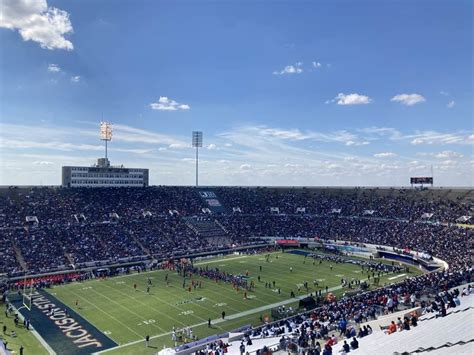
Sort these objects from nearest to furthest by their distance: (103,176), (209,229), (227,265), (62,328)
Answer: (62,328) < (227,265) < (209,229) < (103,176)

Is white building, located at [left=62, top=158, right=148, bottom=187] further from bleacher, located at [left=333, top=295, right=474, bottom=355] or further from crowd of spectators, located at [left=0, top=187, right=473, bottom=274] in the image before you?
bleacher, located at [left=333, top=295, right=474, bottom=355]

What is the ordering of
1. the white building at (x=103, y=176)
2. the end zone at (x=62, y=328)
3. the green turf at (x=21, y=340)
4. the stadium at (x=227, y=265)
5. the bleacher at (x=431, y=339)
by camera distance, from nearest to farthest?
the bleacher at (x=431, y=339), the green turf at (x=21, y=340), the end zone at (x=62, y=328), the stadium at (x=227, y=265), the white building at (x=103, y=176)

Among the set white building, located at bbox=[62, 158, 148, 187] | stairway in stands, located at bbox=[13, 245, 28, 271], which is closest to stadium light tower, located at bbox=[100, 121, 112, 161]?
white building, located at bbox=[62, 158, 148, 187]

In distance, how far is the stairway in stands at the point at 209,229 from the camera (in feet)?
195

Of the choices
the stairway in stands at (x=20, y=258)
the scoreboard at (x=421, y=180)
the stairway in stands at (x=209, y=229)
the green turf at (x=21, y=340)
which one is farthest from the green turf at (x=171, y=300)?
the scoreboard at (x=421, y=180)

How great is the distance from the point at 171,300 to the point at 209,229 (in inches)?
1175

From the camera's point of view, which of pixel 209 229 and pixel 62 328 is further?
pixel 209 229

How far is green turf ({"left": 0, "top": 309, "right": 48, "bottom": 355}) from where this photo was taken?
23.3 m

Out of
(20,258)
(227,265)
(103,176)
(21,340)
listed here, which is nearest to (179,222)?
(103,176)

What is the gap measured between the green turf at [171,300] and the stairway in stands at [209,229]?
1304 cm

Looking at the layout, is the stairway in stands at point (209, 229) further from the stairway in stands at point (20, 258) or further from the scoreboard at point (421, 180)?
the scoreboard at point (421, 180)

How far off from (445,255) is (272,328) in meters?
28.3

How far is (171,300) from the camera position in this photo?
108 ft

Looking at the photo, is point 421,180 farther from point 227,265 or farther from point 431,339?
point 431,339
